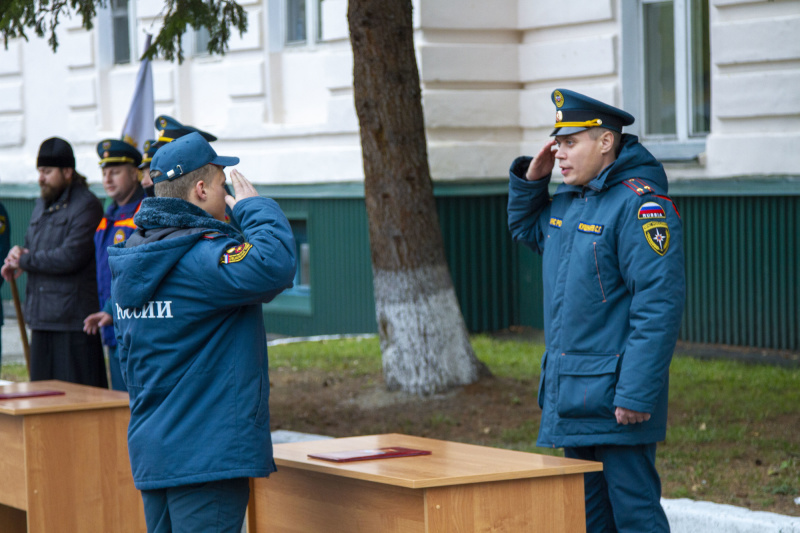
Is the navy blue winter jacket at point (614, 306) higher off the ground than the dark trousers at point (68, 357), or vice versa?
the navy blue winter jacket at point (614, 306)

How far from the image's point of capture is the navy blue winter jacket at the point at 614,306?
3709 millimetres

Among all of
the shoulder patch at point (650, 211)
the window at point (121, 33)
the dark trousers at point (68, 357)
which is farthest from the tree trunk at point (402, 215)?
the window at point (121, 33)

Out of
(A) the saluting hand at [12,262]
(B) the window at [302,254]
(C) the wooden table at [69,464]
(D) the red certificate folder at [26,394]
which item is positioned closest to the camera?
(C) the wooden table at [69,464]

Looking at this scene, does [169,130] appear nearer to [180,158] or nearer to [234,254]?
[180,158]

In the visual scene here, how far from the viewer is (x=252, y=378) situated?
3453 millimetres

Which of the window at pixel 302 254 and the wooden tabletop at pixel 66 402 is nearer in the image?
the wooden tabletop at pixel 66 402

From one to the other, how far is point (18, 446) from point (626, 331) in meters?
2.64

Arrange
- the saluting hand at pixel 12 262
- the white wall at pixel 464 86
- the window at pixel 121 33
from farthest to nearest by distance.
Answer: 1. the window at pixel 121 33
2. the white wall at pixel 464 86
3. the saluting hand at pixel 12 262

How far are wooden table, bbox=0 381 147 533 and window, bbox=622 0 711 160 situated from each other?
6.43m

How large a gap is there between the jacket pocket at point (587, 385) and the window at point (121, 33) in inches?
482

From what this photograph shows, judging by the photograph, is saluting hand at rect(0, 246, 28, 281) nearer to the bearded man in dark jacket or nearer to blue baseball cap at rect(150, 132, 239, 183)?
the bearded man in dark jacket

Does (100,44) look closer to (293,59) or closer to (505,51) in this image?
(293,59)

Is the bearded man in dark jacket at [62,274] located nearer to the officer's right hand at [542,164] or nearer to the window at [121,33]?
the officer's right hand at [542,164]

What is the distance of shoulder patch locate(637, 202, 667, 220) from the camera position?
150 inches
